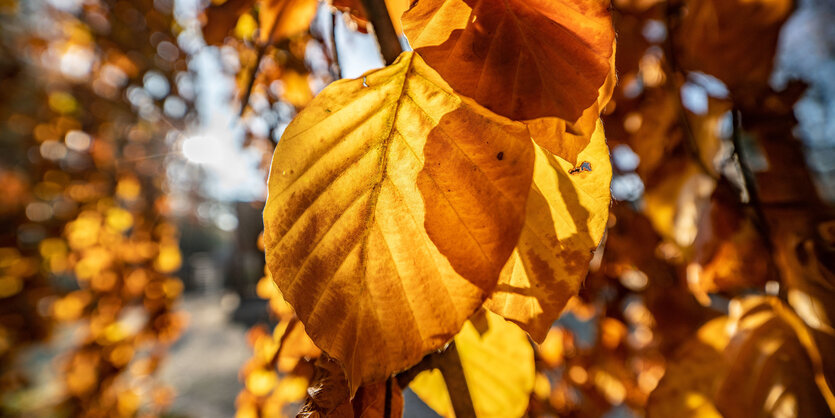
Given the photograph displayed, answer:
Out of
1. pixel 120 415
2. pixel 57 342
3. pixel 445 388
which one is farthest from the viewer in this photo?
pixel 57 342

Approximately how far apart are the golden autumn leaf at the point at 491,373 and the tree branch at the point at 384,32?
272mm

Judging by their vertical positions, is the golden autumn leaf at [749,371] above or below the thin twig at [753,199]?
below

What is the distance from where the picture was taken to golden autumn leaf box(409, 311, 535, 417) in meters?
0.37

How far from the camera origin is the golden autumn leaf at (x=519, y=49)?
211 mm

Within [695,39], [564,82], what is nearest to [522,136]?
[564,82]

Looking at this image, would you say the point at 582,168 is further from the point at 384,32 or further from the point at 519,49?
the point at 384,32

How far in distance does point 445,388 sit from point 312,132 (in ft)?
0.93

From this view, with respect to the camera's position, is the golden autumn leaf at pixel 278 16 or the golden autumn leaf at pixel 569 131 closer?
the golden autumn leaf at pixel 569 131

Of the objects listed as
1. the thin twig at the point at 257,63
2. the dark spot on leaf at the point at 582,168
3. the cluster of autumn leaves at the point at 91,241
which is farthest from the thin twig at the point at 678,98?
the cluster of autumn leaves at the point at 91,241

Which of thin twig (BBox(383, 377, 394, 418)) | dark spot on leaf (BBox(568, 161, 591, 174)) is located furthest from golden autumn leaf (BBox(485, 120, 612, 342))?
thin twig (BBox(383, 377, 394, 418))

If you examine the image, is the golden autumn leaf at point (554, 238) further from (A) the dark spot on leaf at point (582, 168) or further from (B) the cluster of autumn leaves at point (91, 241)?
(B) the cluster of autumn leaves at point (91, 241)

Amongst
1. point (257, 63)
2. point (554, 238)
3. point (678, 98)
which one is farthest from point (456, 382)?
point (678, 98)

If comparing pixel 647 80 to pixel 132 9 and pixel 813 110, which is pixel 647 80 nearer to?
A: pixel 132 9

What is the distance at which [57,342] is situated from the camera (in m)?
4.86
